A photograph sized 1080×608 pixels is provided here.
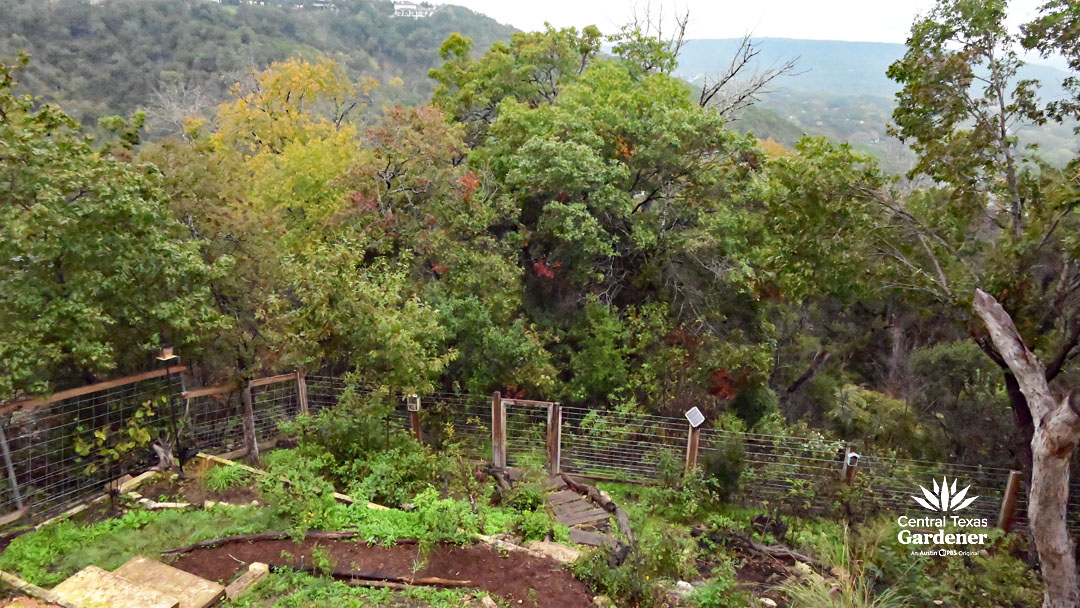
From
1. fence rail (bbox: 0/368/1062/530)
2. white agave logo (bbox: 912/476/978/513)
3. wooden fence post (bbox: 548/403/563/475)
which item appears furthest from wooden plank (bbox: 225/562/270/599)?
white agave logo (bbox: 912/476/978/513)

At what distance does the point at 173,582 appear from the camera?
5.00 m

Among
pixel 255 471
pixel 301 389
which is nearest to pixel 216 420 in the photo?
pixel 301 389

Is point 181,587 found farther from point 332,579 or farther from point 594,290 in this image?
point 594,290

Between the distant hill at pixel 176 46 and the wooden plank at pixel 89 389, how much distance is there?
82.7ft

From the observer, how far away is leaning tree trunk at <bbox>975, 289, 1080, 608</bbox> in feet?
17.9

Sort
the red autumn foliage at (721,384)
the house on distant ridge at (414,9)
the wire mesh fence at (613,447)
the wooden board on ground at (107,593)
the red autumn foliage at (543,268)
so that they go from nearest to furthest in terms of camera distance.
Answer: the wooden board on ground at (107,593)
the wire mesh fence at (613,447)
the red autumn foliage at (721,384)
the red autumn foliage at (543,268)
the house on distant ridge at (414,9)

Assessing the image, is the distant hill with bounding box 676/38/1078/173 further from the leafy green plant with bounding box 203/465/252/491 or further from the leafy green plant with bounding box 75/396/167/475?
the leafy green plant with bounding box 75/396/167/475

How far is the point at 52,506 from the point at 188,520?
1.88 m

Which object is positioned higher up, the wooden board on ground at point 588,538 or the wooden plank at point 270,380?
the wooden plank at point 270,380

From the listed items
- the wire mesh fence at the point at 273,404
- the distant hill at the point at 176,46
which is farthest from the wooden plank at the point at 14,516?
the distant hill at the point at 176,46

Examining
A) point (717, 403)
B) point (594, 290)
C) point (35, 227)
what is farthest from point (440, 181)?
point (717, 403)

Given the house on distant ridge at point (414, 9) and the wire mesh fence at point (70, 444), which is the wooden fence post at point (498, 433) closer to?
the wire mesh fence at point (70, 444)

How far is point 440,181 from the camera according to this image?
11297 millimetres

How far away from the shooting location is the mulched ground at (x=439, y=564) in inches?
211
